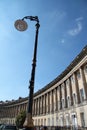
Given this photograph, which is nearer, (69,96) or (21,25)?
(21,25)

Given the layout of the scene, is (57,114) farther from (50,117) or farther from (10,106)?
(10,106)

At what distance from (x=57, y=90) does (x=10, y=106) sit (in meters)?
54.1

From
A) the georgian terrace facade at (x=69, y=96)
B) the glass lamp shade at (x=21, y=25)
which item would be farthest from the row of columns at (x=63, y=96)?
the glass lamp shade at (x=21, y=25)

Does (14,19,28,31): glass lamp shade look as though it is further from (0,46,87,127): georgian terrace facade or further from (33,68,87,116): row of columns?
(33,68,87,116): row of columns

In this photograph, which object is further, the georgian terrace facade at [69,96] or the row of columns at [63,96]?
the row of columns at [63,96]

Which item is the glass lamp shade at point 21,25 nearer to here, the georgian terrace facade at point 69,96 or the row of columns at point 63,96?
the georgian terrace facade at point 69,96

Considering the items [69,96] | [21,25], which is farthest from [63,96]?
[21,25]

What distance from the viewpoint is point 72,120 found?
28.3 meters

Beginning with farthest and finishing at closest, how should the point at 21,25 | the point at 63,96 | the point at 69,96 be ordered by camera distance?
the point at 63,96, the point at 69,96, the point at 21,25

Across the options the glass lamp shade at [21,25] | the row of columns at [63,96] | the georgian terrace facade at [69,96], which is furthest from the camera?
the row of columns at [63,96]

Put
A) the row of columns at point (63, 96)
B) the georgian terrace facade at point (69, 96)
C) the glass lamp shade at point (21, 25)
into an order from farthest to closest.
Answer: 1. the row of columns at point (63, 96)
2. the georgian terrace facade at point (69, 96)
3. the glass lamp shade at point (21, 25)

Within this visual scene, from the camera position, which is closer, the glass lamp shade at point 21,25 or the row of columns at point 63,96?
the glass lamp shade at point 21,25

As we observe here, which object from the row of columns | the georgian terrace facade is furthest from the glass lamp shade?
the row of columns

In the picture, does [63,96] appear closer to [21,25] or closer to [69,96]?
[69,96]
